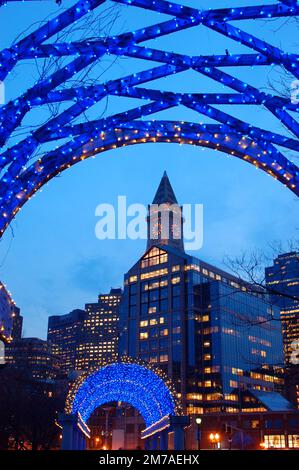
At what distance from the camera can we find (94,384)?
34500 millimetres

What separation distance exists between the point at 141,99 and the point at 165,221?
17115 centimetres

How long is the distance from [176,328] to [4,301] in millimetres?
109386

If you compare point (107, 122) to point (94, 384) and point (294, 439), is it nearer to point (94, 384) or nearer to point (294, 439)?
point (94, 384)

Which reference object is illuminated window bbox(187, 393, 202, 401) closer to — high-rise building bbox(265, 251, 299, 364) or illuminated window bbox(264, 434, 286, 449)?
illuminated window bbox(264, 434, 286, 449)

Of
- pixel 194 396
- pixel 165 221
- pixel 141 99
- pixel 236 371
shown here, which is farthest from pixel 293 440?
pixel 165 221

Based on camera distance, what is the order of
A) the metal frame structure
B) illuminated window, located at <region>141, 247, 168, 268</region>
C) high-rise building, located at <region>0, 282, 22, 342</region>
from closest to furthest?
1. the metal frame structure
2. high-rise building, located at <region>0, 282, 22, 342</region>
3. illuminated window, located at <region>141, 247, 168, 268</region>

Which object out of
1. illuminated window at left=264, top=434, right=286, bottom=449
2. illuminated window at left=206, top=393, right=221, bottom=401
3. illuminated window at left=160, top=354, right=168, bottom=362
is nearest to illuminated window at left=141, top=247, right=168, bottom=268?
illuminated window at left=160, top=354, right=168, bottom=362

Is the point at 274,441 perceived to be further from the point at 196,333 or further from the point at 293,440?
the point at 196,333

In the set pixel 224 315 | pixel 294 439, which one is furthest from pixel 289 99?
pixel 224 315

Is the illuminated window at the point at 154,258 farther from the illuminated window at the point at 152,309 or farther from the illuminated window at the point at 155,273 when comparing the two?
the illuminated window at the point at 152,309

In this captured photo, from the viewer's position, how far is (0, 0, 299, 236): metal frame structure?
1101 cm

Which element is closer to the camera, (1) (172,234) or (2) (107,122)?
(2) (107,122)

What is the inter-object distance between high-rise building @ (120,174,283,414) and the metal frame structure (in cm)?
9903

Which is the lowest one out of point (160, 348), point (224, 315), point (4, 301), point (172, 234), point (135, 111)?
point (4, 301)
